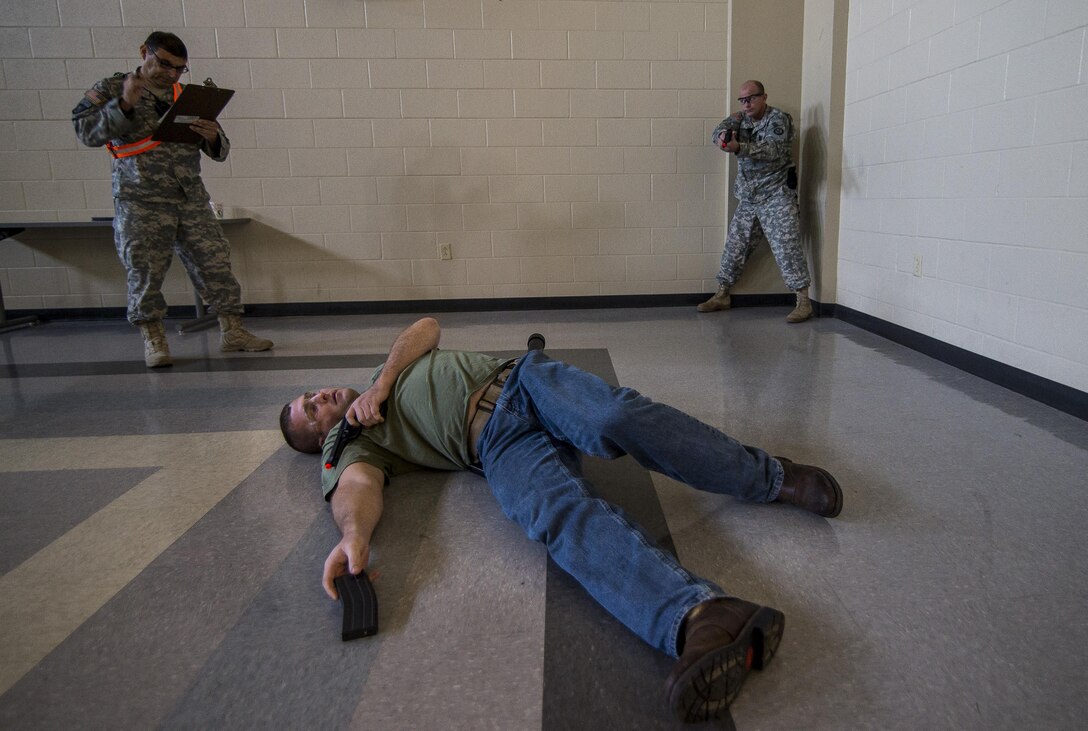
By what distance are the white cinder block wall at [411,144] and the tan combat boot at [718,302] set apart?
0.73 ft

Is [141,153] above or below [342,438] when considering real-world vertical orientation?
above

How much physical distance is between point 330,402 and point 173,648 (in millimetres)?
821

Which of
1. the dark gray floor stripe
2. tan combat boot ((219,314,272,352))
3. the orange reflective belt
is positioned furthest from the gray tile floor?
the orange reflective belt

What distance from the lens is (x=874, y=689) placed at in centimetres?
108

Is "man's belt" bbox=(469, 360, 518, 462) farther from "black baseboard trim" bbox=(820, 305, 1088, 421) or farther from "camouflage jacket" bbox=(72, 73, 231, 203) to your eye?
"camouflage jacket" bbox=(72, 73, 231, 203)

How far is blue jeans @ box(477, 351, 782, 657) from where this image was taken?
1.19m

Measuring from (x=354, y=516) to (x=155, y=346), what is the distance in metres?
2.62

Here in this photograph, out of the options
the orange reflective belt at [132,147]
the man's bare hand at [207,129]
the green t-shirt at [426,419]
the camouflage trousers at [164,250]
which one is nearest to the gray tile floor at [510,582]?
the green t-shirt at [426,419]

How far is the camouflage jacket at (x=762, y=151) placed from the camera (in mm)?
4363

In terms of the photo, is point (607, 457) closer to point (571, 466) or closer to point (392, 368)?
point (571, 466)

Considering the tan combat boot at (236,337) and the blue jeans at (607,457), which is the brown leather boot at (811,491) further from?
the tan combat boot at (236,337)

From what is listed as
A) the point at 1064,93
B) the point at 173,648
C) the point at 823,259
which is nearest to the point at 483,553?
the point at 173,648

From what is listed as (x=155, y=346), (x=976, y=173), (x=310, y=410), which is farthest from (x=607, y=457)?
(x=155, y=346)

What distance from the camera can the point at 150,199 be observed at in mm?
3533
